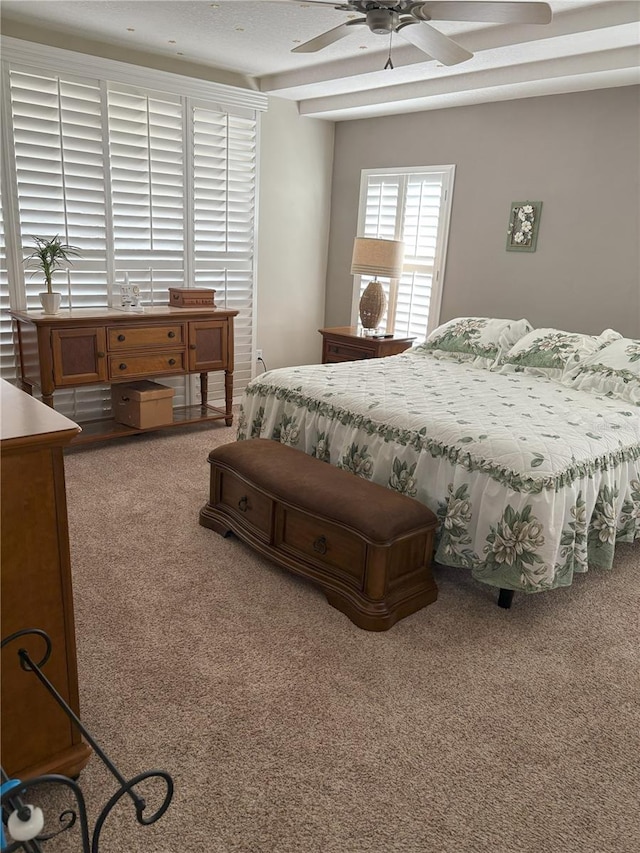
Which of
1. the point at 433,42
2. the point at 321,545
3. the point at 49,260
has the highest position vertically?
the point at 433,42

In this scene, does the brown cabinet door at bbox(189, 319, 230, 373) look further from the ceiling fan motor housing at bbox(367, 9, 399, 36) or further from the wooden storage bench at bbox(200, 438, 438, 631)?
the ceiling fan motor housing at bbox(367, 9, 399, 36)

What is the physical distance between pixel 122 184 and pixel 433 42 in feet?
8.24

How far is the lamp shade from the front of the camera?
16.1 ft

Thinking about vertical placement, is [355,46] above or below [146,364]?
above

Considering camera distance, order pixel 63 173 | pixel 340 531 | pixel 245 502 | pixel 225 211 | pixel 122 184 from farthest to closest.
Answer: pixel 225 211, pixel 122 184, pixel 63 173, pixel 245 502, pixel 340 531

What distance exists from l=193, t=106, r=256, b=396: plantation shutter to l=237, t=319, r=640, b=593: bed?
182 centimetres

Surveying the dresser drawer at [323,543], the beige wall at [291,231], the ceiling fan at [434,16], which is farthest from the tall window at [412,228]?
the dresser drawer at [323,543]

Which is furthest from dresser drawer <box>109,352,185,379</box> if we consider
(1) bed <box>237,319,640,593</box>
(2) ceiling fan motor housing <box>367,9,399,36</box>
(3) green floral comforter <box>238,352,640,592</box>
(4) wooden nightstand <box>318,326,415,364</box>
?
(2) ceiling fan motor housing <box>367,9,399,36</box>

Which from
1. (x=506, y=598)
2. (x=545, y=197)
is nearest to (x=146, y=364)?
(x=506, y=598)

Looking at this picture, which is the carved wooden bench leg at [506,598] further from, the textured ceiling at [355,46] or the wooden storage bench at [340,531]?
the textured ceiling at [355,46]

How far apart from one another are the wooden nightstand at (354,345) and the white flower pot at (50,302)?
2028mm

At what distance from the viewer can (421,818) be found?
1678 millimetres

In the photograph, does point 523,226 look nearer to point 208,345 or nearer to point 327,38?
point 327,38

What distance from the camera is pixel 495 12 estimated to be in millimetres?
2475
